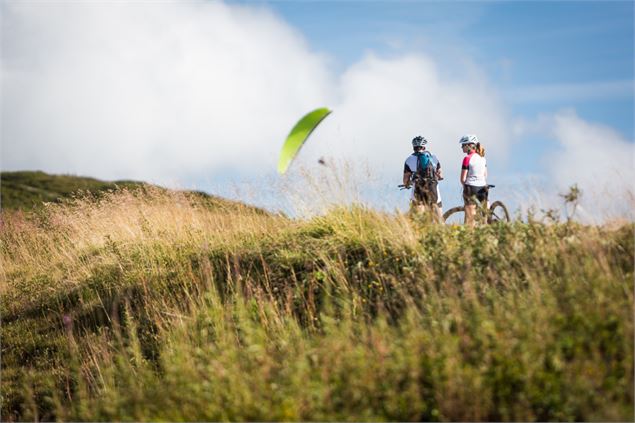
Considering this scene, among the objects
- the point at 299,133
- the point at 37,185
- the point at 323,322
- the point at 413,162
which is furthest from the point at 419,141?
the point at 37,185

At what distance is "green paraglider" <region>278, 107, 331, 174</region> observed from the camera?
8.42 metres

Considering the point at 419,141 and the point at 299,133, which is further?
the point at 419,141

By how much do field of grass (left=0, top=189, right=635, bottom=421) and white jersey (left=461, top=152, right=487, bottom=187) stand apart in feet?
11.3

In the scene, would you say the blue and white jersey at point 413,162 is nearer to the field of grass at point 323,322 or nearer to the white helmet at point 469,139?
the white helmet at point 469,139

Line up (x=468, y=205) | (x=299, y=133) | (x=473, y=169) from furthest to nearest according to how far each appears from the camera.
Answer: (x=473, y=169) → (x=468, y=205) → (x=299, y=133)

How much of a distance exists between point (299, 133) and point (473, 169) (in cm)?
458

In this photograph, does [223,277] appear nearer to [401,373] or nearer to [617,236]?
[401,373]

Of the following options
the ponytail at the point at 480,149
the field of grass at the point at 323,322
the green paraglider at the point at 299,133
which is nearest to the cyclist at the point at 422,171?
the ponytail at the point at 480,149

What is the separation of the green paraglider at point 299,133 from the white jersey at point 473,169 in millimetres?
4418

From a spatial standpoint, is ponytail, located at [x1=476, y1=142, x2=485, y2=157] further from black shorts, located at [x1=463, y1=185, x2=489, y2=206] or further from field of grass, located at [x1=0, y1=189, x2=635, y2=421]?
field of grass, located at [x1=0, y1=189, x2=635, y2=421]

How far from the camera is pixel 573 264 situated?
669 cm

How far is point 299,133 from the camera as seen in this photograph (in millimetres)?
8555

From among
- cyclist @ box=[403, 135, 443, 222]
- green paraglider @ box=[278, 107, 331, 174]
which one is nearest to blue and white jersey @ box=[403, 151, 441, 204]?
cyclist @ box=[403, 135, 443, 222]

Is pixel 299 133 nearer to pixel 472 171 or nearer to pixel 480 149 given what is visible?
pixel 472 171
